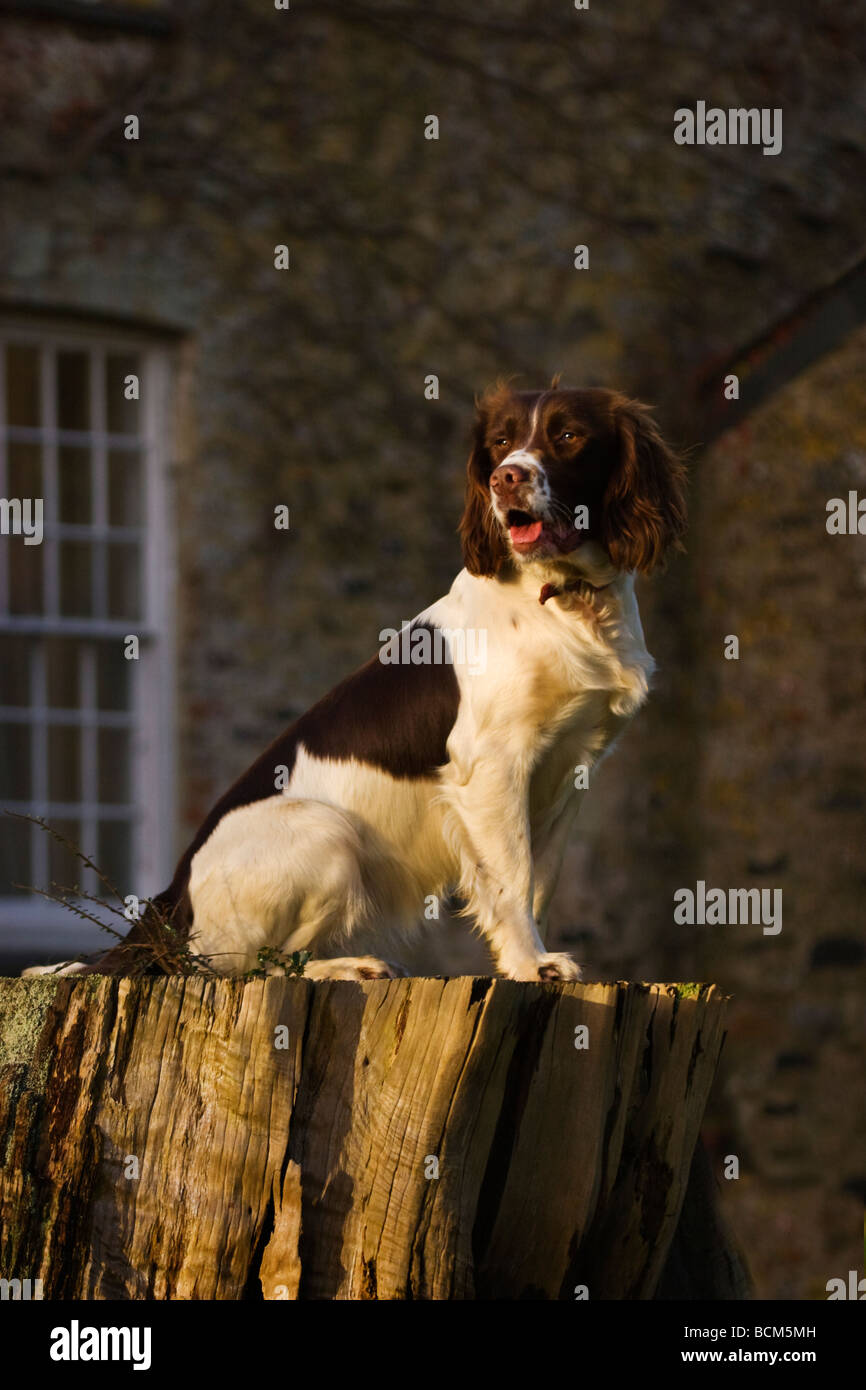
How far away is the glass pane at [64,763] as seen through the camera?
30.1 feet

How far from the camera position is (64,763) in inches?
362

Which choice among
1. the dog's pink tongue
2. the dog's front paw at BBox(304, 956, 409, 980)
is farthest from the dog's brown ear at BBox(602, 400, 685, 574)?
the dog's front paw at BBox(304, 956, 409, 980)

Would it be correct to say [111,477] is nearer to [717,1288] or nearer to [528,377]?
[528,377]

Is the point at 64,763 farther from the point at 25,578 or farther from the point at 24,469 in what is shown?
the point at 24,469

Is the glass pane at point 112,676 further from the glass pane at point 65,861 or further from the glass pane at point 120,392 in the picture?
the glass pane at point 120,392

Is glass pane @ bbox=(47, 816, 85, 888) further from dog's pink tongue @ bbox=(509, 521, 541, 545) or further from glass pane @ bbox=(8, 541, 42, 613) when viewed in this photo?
dog's pink tongue @ bbox=(509, 521, 541, 545)

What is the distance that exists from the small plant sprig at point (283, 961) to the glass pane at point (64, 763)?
504 cm

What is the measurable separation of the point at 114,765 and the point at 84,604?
0.92 m

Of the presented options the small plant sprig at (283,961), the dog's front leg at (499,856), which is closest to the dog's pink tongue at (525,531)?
the dog's front leg at (499,856)

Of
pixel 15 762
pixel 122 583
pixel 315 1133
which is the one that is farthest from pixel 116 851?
pixel 315 1133

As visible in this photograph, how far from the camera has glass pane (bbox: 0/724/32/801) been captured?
9.06 meters

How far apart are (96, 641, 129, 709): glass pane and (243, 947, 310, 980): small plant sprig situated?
5.14 metres

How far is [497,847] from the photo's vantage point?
4.45 metres

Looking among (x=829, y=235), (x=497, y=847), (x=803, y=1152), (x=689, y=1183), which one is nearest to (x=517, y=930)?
(x=497, y=847)
